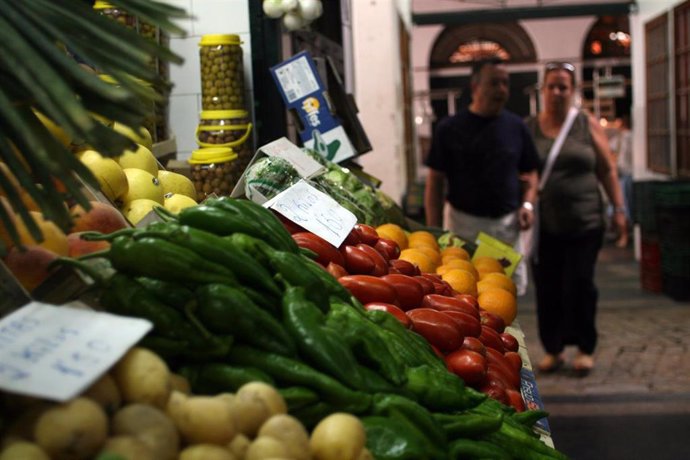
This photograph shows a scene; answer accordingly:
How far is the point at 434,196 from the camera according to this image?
6094 millimetres

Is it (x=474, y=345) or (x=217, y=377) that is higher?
(x=217, y=377)

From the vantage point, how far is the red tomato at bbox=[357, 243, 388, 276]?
102 inches

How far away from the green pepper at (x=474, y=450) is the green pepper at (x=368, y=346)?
151 mm

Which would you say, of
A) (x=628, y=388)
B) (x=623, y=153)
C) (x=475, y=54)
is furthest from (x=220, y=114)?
(x=475, y=54)

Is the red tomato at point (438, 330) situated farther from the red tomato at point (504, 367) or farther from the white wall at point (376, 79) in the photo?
the white wall at point (376, 79)

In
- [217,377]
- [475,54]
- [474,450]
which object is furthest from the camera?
[475,54]

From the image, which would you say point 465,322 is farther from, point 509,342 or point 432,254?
point 432,254

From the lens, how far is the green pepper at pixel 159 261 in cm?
162

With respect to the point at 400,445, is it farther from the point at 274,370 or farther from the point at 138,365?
the point at 138,365

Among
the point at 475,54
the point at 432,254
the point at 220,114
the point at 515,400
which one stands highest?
the point at 475,54

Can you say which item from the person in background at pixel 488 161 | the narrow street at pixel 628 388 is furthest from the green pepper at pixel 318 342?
the person in background at pixel 488 161

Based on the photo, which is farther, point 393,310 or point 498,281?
point 498,281

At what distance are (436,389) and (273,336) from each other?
355 mm

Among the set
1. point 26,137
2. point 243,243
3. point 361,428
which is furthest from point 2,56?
point 361,428
